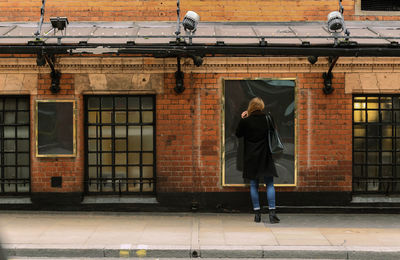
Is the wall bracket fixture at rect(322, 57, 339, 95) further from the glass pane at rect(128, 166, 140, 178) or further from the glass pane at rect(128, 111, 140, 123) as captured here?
the glass pane at rect(128, 166, 140, 178)

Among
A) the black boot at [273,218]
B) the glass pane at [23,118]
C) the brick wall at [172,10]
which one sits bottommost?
the black boot at [273,218]

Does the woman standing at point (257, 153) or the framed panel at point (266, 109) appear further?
the framed panel at point (266, 109)

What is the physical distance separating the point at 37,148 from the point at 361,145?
247 inches

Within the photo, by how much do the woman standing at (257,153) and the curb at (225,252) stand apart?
1591mm

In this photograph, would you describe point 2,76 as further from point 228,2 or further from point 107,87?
point 228,2

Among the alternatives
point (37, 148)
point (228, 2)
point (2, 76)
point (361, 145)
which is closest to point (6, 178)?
point (37, 148)

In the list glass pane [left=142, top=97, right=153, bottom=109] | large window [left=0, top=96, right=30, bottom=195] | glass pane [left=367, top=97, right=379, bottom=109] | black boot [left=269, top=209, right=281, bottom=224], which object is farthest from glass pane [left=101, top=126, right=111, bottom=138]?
glass pane [left=367, top=97, right=379, bottom=109]

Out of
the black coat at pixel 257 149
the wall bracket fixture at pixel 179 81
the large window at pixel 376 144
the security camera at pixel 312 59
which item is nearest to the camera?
the black coat at pixel 257 149

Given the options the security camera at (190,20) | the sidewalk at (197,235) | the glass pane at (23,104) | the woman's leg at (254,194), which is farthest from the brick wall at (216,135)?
the glass pane at (23,104)

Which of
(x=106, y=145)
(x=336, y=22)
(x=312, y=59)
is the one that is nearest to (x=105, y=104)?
(x=106, y=145)

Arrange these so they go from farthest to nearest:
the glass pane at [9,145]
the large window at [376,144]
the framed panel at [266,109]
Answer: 1. the glass pane at [9,145]
2. the large window at [376,144]
3. the framed panel at [266,109]

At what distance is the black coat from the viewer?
7.54 metres

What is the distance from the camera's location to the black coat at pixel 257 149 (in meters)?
7.54

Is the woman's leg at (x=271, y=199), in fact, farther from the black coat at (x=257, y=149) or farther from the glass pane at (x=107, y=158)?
the glass pane at (x=107, y=158)
